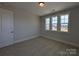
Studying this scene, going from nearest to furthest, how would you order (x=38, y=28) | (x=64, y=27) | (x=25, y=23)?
(x=64, y=27), (x=38, y=28), (x=25, y=23)

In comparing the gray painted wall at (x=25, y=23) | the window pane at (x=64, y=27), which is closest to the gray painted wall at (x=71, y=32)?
the window pane at (x=64, y=27)

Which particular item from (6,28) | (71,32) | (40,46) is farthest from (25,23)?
(71,32)

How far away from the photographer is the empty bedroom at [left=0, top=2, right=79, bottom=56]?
311cm

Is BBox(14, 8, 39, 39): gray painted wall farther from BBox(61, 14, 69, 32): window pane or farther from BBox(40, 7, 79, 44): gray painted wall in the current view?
BBox(61, 14, 69, 32): window pane

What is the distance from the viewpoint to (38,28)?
3.25 metres

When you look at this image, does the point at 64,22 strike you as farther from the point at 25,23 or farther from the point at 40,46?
the point at 25,23

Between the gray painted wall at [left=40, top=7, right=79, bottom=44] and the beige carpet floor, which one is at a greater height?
the gray painted wall at [left=40, top=7, right=79, bottom=44]

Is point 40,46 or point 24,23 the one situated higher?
point 24,23

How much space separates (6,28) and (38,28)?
3.92 ft

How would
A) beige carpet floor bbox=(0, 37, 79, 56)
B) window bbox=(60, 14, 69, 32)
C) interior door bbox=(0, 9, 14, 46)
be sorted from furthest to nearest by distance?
interior door bbox=(0, 9, 14, 46), beige carpet floor bbox=(0, 37, 79, 56), window bbox=(60, 14, 69, 32)

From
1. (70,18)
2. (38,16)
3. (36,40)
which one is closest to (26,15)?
(38,16)

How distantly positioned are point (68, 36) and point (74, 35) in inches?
13.2

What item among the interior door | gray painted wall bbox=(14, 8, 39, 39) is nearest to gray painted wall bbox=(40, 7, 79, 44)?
gray painted wall bbox=(14, 8, 39, 39)

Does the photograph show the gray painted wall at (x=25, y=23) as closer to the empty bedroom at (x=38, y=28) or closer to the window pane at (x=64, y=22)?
the empty bedroom at (x=38, y=28)
